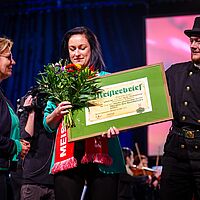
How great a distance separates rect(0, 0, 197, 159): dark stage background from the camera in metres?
7.63

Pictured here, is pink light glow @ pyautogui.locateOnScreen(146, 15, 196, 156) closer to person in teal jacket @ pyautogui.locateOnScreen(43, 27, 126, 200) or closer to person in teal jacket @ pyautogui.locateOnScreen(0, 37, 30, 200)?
person in teal jacket @ pyautogui.locateOnScreen(0, 37, 30, 200)

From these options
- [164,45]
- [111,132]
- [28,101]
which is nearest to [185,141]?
[111,132]

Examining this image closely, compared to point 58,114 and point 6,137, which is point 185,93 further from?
point 6,137

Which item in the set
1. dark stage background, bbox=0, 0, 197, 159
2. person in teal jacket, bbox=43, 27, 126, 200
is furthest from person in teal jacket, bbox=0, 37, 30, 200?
dark stage background, bbox=0, 0, 197, 159

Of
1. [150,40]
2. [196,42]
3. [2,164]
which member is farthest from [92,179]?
[150,40]

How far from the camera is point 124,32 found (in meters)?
7.67

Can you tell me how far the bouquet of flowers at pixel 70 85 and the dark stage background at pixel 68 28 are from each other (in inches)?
196

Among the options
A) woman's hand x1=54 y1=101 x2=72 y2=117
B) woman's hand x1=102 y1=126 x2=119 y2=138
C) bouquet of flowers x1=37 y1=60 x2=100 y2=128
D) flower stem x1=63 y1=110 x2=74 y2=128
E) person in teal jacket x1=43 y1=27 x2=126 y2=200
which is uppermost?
bouquet of flowers x1=37 y1=60 x2=100 y2=128

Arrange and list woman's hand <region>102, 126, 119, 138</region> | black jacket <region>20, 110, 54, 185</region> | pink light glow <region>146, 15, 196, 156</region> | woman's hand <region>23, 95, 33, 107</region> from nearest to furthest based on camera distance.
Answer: woman's hand <region>102, 126, 119, 138</region>, black jacket <region>20, 110, 54, 185</region>, woman's hand <region>23, 95, 33, 107</region>, pink light glow <region>146, 15, 196, 156</region>

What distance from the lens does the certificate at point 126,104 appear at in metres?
2.59

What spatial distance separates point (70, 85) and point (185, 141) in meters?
0.86

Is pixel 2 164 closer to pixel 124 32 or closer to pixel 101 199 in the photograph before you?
pixel 101 199

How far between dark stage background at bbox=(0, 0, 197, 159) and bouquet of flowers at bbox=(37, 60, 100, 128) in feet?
16.4

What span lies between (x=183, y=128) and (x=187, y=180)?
12.9 inches
